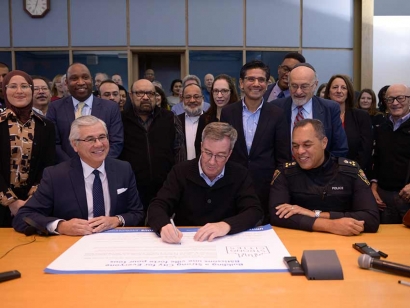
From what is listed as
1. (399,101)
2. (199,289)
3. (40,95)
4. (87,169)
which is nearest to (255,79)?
(399,101)

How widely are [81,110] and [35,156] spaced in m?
0.62

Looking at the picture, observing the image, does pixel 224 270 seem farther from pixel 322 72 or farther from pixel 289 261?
pixel 322 72

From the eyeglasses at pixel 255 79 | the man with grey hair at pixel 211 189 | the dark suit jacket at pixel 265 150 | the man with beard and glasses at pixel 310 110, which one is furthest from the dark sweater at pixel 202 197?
the eyeglasses at pixel 255 79

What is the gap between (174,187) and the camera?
94.6 inches

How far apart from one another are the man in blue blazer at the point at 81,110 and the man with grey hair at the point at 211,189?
3.29 ft

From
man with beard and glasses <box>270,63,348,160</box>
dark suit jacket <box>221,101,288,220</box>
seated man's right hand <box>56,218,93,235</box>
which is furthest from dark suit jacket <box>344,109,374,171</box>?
seated man's right hand <box>56,218,93,235</box>

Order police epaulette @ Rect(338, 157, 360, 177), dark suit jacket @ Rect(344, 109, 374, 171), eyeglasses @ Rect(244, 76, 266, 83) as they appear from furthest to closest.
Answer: dark suit jacket @ Rect(344, 109, 374, 171) → eyeglasses @ Rect(244, 76, 266, 83) → police epaulette @ Rect(338, 157, 360, 177)

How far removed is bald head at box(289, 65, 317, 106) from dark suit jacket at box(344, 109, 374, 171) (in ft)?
2.30

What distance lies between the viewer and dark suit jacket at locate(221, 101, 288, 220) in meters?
2.94

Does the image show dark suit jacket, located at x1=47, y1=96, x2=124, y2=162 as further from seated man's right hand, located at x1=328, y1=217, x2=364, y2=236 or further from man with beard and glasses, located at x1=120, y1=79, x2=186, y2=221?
seated man's right hand, located at x1=328, y1=217, x2=364, y2=236

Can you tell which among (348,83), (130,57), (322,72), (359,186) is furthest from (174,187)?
(322,72)

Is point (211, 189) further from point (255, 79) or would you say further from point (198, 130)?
point (198, 130)

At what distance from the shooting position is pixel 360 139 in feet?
11.5

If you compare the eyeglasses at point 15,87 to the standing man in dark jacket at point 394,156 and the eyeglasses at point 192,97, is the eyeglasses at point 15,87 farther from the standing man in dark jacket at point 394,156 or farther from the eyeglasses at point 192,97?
the standing man in dark jacket at point 394,156
